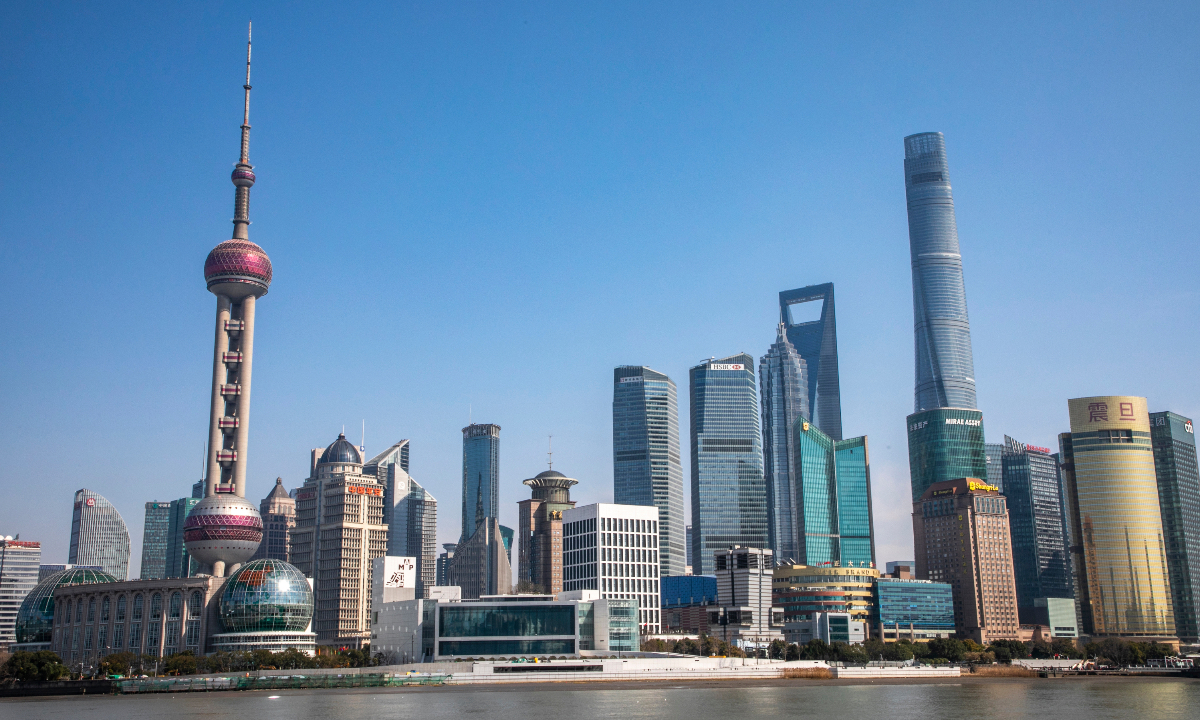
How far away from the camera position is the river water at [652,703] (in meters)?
128

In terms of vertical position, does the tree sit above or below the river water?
above

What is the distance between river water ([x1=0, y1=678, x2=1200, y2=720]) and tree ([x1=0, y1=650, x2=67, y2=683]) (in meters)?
14.6

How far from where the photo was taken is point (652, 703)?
144625mm

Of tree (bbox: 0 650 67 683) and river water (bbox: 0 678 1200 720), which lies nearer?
river water (bbox: 0 678 1200 720)

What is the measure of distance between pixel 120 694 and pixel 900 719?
434 feet

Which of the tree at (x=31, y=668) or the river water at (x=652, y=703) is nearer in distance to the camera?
the river water at (x=652, y=703)

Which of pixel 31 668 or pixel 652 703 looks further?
pixel 31 668

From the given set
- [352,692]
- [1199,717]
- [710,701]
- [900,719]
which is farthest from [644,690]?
[1199,717]

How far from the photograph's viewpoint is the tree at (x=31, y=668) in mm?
191875

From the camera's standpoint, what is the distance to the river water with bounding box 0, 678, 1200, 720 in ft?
419

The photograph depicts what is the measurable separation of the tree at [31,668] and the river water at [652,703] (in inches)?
576

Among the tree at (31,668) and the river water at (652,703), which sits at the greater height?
the tree at (31,668)

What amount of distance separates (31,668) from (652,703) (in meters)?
116

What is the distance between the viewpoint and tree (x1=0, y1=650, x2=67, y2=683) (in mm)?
191875
